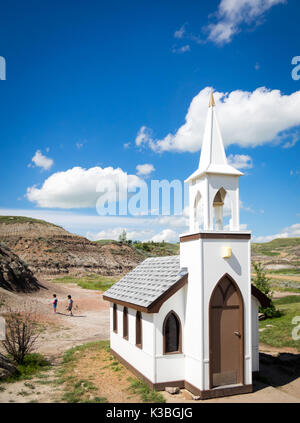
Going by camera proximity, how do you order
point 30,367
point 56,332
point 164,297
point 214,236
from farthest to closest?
point 56,332, point 30,367, point 164,297, point 214,236

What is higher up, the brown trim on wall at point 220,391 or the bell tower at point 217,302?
the bell tower at point 217,302

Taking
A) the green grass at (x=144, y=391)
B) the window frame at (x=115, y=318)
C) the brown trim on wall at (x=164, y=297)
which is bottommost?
the green grass at (x=144, y=391)

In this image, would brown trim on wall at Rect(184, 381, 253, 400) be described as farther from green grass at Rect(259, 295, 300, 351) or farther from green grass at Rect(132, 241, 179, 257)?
green grass at Rect(132, 241, 179, 257)

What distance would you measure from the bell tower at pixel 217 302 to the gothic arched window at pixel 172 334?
0.29 m

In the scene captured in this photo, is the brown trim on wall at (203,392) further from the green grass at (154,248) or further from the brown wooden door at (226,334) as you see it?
the green grass at (154,248)

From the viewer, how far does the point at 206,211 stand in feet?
36.3

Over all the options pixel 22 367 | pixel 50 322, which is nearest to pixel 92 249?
pixel 50 322

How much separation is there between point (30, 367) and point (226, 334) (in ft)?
25.8

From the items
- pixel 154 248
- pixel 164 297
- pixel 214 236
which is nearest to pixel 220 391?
pixel 164 297

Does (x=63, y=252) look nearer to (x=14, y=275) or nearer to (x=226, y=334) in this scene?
(x=14, y=275)

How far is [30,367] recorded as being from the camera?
44.9 ft

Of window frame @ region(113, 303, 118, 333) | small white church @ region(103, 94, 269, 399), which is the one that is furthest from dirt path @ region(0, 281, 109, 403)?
small white church @ region(103, 94, 269, 399)

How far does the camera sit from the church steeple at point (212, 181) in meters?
11.3

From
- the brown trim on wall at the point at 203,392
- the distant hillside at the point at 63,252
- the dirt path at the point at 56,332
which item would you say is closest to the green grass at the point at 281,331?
the brown trim on wall at the point at 203,392
